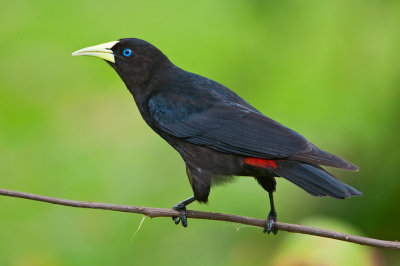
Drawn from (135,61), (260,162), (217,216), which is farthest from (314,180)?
(135,61)

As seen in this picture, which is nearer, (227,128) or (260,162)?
(260,162)

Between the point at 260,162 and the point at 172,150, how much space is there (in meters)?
2.74

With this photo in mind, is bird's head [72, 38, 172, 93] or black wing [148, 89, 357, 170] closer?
black wing [148, 89, 357, 170]

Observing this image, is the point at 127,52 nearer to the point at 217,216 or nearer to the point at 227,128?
the point at 227,128

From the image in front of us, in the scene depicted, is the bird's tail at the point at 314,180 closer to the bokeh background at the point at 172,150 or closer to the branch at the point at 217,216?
the branch at the point at 217,216

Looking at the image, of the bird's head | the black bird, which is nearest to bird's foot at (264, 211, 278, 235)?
the black bird

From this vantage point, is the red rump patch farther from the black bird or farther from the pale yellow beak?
the pale yellow beak

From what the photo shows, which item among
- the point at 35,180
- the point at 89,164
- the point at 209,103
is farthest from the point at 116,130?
the point at 209,103

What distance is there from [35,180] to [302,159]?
3.16 meters

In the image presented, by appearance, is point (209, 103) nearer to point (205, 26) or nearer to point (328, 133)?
point (328, 133)

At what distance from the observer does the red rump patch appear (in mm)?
3142

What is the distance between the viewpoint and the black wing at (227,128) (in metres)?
3.08

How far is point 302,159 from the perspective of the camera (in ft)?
9.90

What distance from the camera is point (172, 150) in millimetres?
5867
